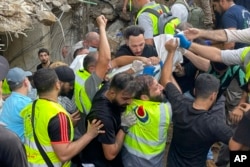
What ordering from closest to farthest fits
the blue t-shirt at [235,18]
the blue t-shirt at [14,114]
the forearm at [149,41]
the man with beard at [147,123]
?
the man with beard at [147,123]
the blue t-shirt at [14,114]
the forearm at [149,41]
the blue t-shirt at [235,18]

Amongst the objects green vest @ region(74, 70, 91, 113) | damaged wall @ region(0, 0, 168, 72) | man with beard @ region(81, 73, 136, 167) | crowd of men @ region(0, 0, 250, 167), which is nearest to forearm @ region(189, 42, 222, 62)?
crowd of men @ region(0, 0, 250, 167)

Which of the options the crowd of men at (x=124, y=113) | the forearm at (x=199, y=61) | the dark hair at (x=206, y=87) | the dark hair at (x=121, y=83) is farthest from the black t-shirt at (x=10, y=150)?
the forearm at (x=199, y=61)

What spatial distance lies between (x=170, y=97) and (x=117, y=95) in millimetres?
584

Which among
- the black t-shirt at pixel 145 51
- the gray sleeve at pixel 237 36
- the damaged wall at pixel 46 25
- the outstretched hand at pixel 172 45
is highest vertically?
the outstretched hand at pixel 172 45

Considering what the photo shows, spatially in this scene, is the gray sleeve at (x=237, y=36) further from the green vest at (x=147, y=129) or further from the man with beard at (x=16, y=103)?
the man with beard at (x=16, y=103)

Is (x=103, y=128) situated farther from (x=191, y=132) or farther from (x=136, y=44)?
(x=136, y=44)

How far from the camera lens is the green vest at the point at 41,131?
509cm

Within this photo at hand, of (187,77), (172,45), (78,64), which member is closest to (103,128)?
(172,45)

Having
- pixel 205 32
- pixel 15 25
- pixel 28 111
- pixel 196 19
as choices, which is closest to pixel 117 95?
pixel 28 111

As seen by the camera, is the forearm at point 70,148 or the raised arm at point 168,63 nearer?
the forearm at point 70,148

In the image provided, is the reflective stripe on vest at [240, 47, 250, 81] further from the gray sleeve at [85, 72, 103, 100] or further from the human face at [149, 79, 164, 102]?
the gray sleeve at [85, 72, 103, 100]

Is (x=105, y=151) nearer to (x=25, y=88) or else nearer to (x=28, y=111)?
(x=28, y=111)

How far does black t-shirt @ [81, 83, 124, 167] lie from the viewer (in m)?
5.27

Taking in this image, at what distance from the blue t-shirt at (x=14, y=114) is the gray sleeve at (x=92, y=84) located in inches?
25.2
